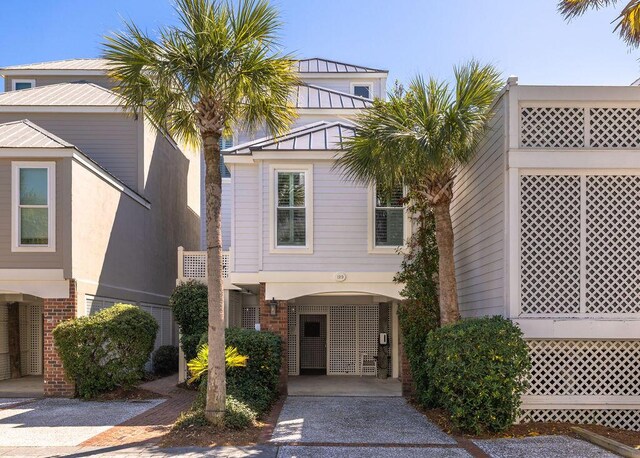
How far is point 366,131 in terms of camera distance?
10039mm

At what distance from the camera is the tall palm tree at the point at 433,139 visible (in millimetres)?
9336

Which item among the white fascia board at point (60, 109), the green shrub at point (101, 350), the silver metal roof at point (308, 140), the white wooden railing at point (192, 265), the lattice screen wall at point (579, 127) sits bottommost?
the green shrub at point (101, 350)

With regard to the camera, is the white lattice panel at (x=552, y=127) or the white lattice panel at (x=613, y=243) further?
the white lattice panel at (x=552, y=127)

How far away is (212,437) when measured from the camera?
8.26m

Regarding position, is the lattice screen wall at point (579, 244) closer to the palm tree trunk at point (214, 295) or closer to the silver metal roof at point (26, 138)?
the palm tree trunk at point (214, 295)

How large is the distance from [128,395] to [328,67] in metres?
14.0

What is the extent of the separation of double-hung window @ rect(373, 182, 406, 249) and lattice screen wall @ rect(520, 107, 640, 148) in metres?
3.86

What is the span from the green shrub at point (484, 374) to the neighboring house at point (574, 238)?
675 mm

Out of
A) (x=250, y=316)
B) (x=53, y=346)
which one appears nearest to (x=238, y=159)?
(x=53, y=346)

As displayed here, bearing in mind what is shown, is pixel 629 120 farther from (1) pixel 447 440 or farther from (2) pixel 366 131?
(1) pixel 447 440

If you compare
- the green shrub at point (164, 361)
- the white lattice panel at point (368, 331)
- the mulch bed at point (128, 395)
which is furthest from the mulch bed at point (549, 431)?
the green shrub at point (164, 361)

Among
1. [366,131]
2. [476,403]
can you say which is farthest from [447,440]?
[366,131]

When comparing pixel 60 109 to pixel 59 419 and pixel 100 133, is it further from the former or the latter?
pixel 59 419

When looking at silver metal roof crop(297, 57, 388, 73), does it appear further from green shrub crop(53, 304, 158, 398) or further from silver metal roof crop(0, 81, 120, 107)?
green shrub crop(53, 304, 158, 398)
